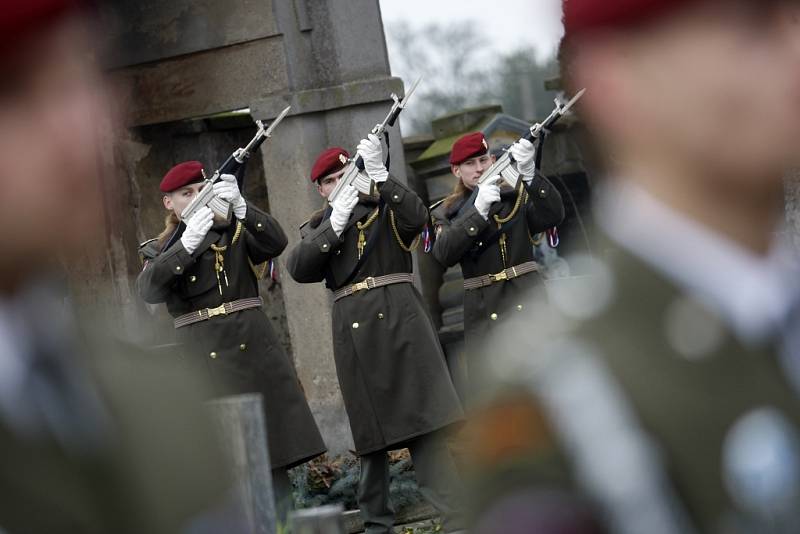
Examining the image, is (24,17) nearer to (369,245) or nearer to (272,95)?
(369,245)

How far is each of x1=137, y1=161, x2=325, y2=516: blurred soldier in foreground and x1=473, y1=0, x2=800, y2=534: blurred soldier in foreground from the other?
241 inches

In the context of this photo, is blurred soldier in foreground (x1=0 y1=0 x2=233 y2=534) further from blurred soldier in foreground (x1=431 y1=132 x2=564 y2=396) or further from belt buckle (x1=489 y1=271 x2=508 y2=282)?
belt buckle (x1=489 y1=271 x2=508 y2=282)

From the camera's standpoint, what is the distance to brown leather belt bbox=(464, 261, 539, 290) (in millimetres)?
8383

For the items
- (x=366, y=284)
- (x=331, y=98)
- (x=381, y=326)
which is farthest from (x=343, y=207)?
(x=331, y=98)

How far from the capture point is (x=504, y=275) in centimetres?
838

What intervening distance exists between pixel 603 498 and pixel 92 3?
29.1 inches

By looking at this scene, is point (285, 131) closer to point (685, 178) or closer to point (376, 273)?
point (376, 273)

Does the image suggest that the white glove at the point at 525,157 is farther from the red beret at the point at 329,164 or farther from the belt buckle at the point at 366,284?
the belt buckle at the point at 366,284

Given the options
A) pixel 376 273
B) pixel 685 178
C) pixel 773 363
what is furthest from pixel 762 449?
pixel 376 273

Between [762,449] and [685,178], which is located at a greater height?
[685,178]

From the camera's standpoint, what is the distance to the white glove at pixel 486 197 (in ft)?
27.0

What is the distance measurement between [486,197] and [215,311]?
1.69 m

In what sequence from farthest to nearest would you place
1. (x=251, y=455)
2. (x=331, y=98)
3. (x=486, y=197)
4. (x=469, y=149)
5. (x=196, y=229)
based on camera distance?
(x=331, y=98) → (x=469, y=149) → (x=486, y=197) → (x=196, y=229) → (x=251, y=455)

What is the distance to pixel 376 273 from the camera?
7.58 metres
